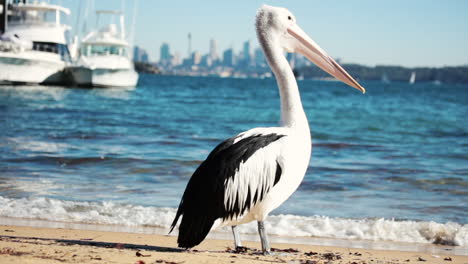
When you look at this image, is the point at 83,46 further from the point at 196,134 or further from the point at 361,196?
the point at 361,196

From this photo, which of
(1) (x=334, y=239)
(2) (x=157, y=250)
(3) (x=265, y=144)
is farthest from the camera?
(1) (x=334, y=239)

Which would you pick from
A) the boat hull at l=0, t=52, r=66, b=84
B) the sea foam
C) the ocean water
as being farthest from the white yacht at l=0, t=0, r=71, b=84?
the sea foam

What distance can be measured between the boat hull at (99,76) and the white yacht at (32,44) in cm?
140

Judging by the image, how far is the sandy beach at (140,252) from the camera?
3.45 m

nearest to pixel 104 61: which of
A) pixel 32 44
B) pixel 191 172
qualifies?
pixel 32 44

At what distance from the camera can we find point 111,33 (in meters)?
40.4

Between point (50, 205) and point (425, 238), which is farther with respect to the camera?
point (50, 205)

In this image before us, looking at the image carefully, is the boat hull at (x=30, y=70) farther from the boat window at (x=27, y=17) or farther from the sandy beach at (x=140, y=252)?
the sandy beach at (x=140, y=252)

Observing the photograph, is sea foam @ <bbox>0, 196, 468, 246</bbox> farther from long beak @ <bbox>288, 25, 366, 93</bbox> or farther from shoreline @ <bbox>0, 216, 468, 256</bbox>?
long beak @ <bbox>288, 25, 366, 93</bbox>

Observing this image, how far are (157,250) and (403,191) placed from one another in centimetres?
455

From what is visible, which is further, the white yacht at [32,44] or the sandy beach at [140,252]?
the white yacht at [32,44]

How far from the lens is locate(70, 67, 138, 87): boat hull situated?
3678cm

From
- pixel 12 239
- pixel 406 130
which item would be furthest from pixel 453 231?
pixel 406 130

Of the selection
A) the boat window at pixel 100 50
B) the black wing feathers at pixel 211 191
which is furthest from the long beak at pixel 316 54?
the boat window at pixel 100 50
